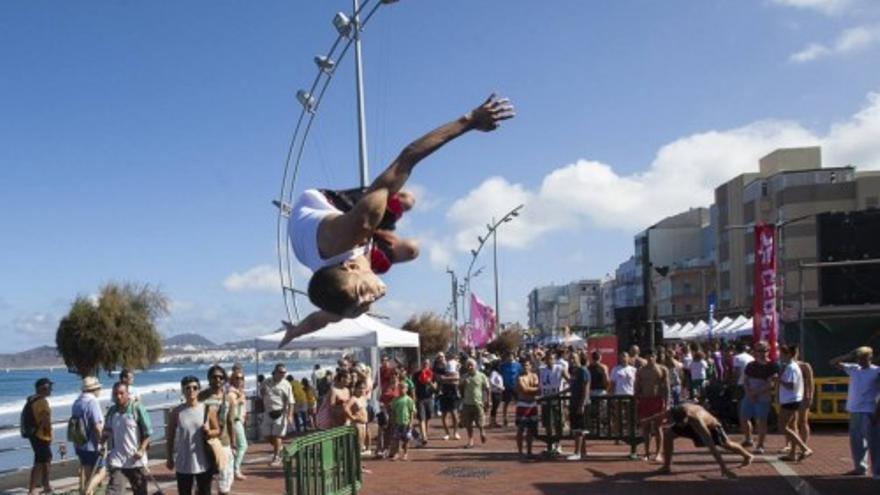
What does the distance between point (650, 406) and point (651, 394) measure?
0.22 meters

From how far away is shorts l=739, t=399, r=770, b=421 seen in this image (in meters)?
15.8

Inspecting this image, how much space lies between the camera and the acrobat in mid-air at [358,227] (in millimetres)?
3943

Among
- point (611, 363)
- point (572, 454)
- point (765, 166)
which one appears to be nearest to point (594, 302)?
point (765, 166)

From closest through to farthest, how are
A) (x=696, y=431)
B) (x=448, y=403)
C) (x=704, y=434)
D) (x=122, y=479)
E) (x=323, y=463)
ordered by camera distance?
(x=323, y=463) < (x=122, y=479) < (x=704, y=434) < (x=696, y=431) < (x=448, y=403)

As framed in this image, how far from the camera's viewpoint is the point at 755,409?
15875 millimetres

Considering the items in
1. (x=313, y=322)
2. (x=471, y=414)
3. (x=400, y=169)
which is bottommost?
(x=471, y=414)

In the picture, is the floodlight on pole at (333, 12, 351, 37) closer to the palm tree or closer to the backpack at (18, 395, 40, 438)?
the backpack at (18, 395, 40, 438)

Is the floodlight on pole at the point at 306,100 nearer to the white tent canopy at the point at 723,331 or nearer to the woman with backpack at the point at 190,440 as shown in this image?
the woman with backpack at the point at 190,440

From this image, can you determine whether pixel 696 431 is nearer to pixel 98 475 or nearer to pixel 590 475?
pixel 590 475

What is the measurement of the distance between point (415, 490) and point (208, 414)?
13.4ft

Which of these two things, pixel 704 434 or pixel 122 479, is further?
pixel 704 434

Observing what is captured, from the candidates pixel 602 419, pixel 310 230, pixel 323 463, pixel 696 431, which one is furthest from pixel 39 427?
pixel 310 230

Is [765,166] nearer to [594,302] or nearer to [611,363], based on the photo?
[611,363]

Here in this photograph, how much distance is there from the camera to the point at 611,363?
2798 centimetres
